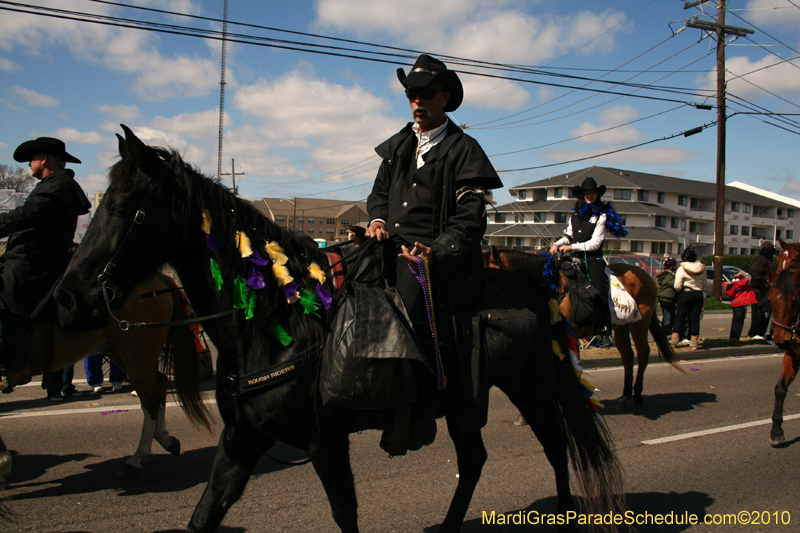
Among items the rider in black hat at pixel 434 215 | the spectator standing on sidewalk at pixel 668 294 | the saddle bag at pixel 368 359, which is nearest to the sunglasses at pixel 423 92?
the rider in black hat at pixel 434 215

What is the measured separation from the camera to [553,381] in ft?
11.8

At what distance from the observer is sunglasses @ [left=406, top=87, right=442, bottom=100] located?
2.99 meters

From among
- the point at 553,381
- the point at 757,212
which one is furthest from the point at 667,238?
the point at 553,381

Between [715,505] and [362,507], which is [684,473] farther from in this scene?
[362,507]

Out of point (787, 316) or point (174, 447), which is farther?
point (787, 316)

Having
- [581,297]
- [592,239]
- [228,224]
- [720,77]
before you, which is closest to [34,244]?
[228,224]

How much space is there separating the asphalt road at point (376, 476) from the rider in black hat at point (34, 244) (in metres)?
1.10

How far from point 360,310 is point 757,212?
86.5m

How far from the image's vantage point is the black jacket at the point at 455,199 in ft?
9.21

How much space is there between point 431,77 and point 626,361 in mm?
5899

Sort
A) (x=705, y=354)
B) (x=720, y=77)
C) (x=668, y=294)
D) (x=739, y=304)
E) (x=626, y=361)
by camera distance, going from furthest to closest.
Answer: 1. (x=720, y=77)
2. (x=668, y=294)
3. (x=739, y=304)
4. (x=705, y=354)
5. (x=626, y=361)

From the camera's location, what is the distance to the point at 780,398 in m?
5.70

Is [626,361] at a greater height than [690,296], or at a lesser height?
lesser

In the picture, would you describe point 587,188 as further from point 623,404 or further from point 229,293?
point 229,293
